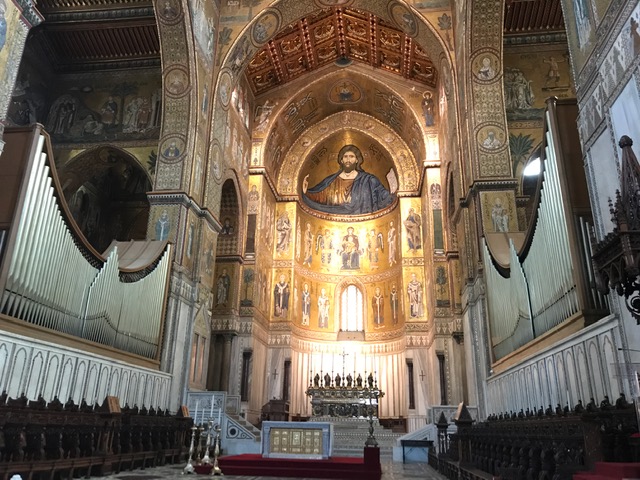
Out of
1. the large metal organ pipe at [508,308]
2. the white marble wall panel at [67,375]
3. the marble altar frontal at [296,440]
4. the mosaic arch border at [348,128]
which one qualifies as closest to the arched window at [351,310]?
the mosaic arch border at [348,128]

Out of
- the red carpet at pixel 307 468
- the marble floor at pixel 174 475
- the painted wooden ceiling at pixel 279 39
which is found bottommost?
the marble floor at pixel 174 475

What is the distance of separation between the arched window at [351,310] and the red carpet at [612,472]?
2250 centimetres

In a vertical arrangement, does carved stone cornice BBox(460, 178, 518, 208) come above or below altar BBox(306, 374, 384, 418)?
above

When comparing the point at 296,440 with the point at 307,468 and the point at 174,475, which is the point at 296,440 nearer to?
the point at 307,468

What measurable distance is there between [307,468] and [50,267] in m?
6.23

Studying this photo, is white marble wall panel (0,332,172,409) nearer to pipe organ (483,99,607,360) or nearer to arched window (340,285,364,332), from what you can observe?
pipe organ (483,99,607,360)

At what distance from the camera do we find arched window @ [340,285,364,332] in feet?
88.2

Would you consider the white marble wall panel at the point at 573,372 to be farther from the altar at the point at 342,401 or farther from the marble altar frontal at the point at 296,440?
the altar at the point at 342,401

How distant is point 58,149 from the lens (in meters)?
18.0

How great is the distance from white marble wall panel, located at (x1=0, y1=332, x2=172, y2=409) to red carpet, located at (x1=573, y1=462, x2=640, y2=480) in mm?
8035

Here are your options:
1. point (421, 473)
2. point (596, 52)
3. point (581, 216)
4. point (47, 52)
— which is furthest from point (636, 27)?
point (47, 52)

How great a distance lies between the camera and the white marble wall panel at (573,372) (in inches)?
239

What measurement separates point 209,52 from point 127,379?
11113 mm

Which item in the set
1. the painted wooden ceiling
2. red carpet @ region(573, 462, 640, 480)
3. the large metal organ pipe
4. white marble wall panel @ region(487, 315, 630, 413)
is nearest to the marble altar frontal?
white marble wall panel @ region(487, 315, 630, 413)
